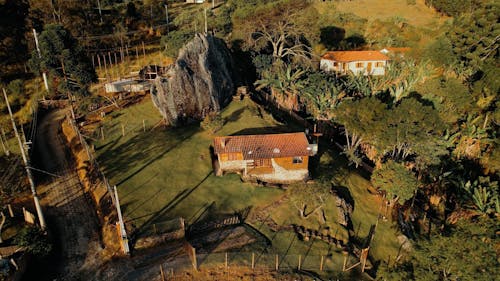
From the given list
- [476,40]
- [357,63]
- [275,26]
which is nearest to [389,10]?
[357,63]

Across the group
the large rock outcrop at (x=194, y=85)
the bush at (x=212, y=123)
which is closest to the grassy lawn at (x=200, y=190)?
the bush at (x=212, y=123)

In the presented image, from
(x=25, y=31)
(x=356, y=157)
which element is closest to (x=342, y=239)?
(x=356, y=157)

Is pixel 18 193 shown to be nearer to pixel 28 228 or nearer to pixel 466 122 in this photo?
pixel 28 228

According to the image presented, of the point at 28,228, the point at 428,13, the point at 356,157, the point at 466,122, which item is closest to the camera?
the point at 28,228

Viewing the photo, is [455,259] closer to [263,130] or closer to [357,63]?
[263,130]

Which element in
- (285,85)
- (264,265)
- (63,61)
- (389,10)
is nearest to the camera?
(264,265)

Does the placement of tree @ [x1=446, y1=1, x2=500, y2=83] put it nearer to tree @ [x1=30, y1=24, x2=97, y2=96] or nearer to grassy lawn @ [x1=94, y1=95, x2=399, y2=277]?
grassy lawn @ [x1=94, y1=95, x2=399, y2=277]

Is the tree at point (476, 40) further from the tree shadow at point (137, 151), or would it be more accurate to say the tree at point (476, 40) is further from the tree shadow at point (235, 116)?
the tree shadow at point (137, 151)
